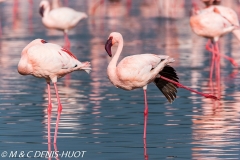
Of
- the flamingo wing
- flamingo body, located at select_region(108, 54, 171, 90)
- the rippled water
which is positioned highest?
flamingo body, located at select_region(108, 54, 171, 90)

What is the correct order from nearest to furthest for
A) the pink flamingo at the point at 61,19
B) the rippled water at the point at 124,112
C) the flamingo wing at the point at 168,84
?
the rippled water at the point at 124,112
the flamingo wing at the point at 168,84
the pink flamingo at the point at 61,19

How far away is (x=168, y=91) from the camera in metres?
9.96

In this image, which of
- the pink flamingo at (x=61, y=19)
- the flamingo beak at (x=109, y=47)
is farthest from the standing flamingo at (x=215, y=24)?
the flamingo beak at (x=109, y=47)

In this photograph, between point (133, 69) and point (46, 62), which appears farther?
point (46, 62)

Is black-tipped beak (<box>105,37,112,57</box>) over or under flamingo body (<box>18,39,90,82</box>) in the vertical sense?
over

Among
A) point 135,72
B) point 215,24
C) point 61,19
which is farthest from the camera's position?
point 61,19

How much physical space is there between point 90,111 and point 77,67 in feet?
3.48

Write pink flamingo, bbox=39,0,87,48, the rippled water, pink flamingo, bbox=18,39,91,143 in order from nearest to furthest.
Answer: the rippled water → pink flamingo, bbox=18,39,91,143 → pink flamingo, bbox=39,0,87,48

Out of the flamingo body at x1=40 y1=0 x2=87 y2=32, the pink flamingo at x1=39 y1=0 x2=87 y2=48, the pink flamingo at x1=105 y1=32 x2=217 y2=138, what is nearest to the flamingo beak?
the pink flamingo at x1=105 y1=32 x2=217 y2=138

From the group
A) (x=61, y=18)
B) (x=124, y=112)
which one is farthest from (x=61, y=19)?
(x=124, y=112)

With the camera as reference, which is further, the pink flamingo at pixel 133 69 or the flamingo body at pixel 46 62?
the flamingo body at pixel 46 62

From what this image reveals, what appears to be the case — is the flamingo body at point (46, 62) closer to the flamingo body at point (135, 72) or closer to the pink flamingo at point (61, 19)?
the flamingo body at point (135, 72)
